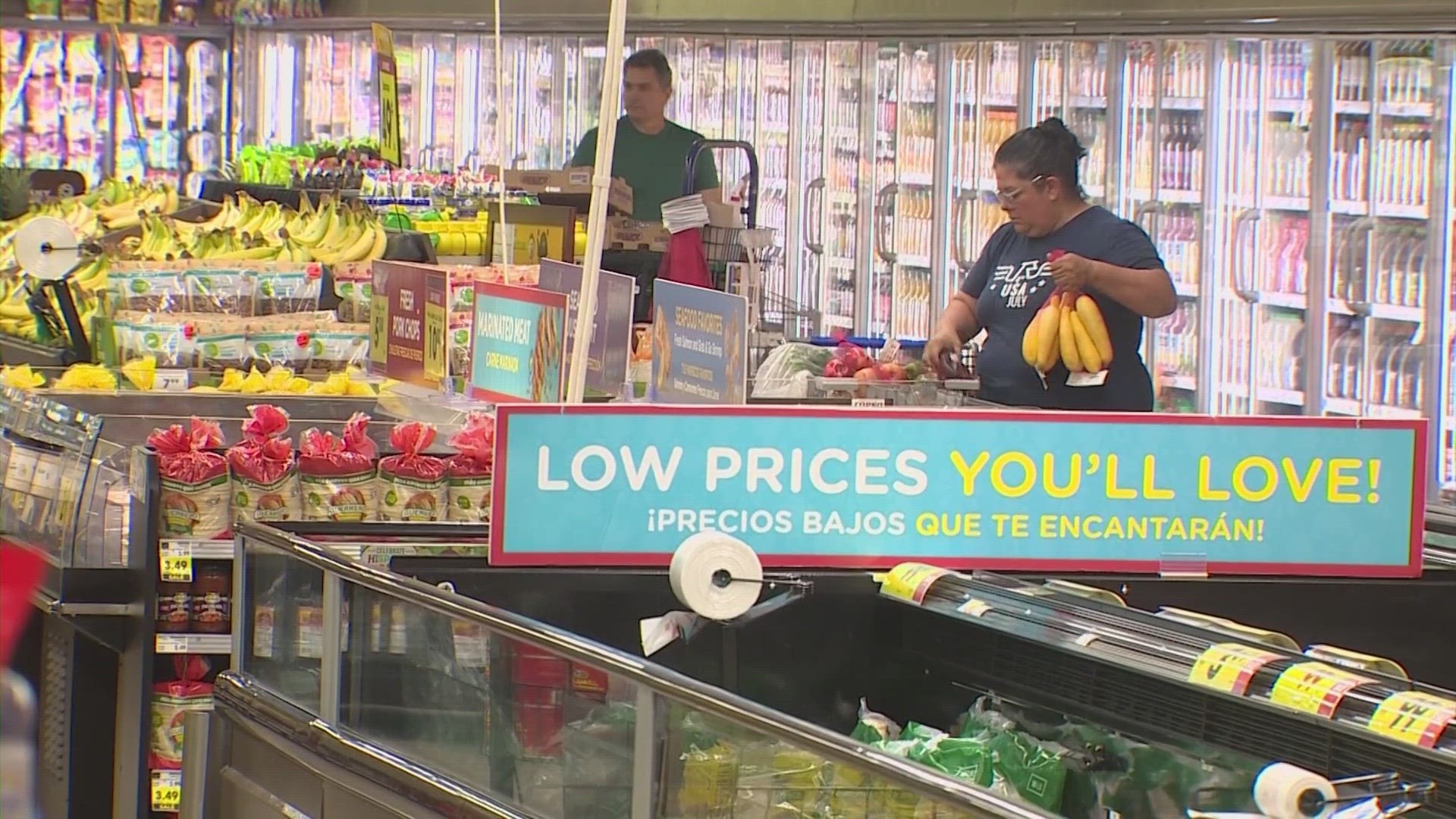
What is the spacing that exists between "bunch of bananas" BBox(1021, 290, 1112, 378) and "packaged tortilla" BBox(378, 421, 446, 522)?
1.60m

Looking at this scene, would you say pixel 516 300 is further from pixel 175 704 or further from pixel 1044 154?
pixel 1044 154

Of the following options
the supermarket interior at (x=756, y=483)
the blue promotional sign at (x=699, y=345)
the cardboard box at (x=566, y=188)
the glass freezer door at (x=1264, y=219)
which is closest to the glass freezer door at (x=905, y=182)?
the supermarket interior at (x=756, y=483)

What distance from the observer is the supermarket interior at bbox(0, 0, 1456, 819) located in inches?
85.6

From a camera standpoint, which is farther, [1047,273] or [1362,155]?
[1362,155]

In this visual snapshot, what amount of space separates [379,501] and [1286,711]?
2257 millimetres

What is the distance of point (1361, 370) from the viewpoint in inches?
265

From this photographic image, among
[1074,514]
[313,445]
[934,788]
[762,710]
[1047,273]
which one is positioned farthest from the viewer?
[1047,273]

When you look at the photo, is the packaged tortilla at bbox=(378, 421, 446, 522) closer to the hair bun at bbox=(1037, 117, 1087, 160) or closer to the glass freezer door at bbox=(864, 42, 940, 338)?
the hair bun at bbox=(1037, 117, 1087, 160)

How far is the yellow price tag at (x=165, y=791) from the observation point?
12.5 feet

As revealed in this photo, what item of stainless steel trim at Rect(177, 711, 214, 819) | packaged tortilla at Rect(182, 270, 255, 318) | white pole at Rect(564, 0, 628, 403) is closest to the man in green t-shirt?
packaged tortilla at Rect(182, 270, 255, 318)

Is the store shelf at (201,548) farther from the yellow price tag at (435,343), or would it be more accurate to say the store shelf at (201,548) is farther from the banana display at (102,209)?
the banana display at (102,209)

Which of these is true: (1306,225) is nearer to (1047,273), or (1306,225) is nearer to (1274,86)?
(1274,86)

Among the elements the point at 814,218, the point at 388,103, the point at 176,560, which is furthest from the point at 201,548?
the point at 814,218

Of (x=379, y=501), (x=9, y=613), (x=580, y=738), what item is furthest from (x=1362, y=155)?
(x=9, y=613)
